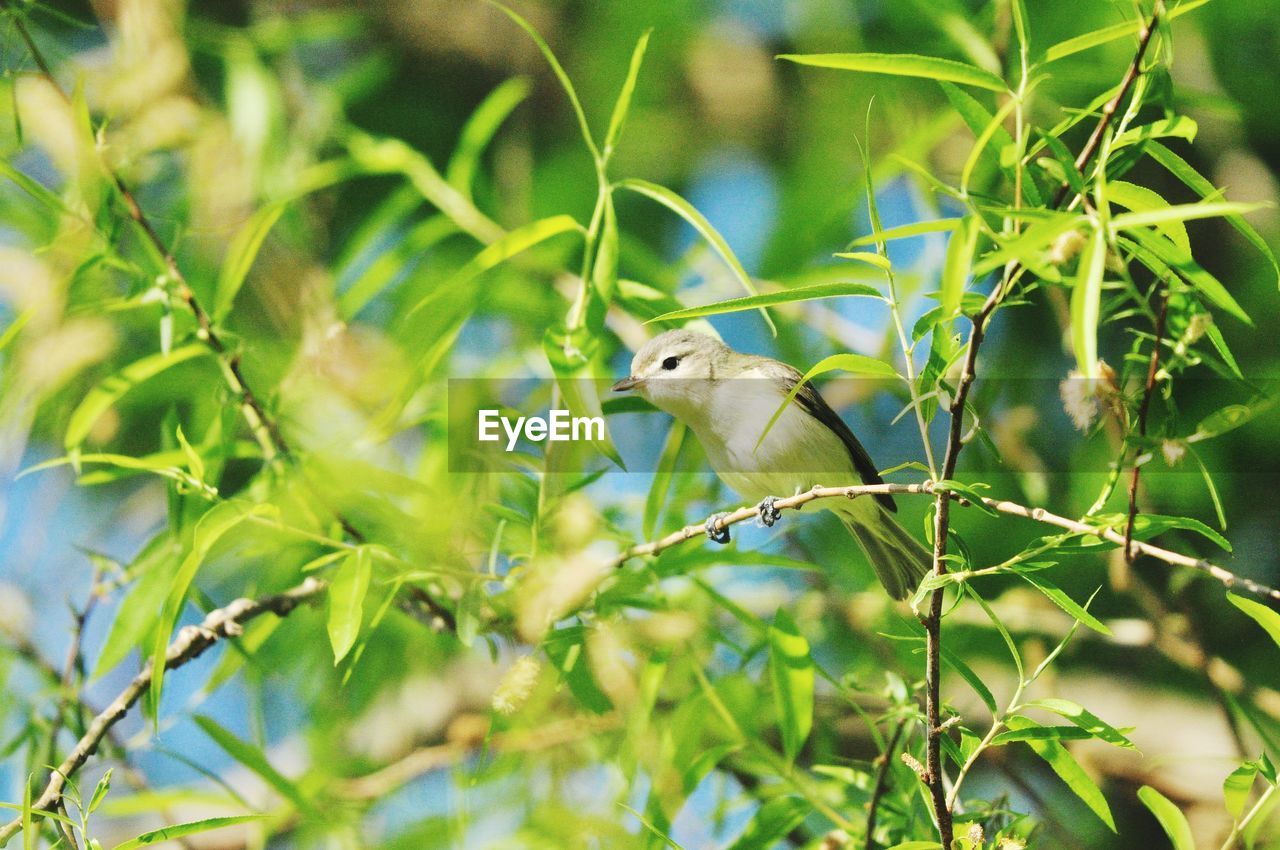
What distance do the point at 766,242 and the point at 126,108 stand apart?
1173 mm

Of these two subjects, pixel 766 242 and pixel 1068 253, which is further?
pixel 766 242

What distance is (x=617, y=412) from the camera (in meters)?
1.40

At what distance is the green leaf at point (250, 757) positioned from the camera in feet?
3.93

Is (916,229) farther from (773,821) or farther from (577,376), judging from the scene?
(773,821)

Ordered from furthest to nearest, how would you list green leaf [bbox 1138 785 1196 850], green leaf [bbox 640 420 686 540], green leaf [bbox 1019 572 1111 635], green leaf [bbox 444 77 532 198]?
green leaf [bbox 444 77 532 198] < green leaf [bbox 640 420 686 540] < green leaf [bbox 1138 785 1196 850] < green leaf [bbox 1019 572 1111 635]

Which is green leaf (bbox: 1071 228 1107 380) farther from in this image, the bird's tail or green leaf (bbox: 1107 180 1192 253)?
the bird's tail

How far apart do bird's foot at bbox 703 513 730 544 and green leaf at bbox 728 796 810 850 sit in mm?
303

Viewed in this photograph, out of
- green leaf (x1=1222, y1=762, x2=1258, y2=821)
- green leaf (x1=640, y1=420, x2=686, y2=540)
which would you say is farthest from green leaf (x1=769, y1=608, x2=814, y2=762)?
green leaf (x1=1222, y1=762, x2=1258, y2=821)

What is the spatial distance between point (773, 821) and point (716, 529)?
0.34 m

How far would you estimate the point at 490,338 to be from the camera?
225 centimetres

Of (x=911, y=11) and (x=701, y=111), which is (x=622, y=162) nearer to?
(x=701, y=111)

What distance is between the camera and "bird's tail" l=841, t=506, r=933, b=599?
5.04 feet

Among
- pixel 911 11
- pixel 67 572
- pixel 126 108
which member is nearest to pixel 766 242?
Result: pixel 911 11

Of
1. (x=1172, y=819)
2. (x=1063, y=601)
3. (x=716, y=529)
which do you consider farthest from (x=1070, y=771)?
(x=716, y=529)
